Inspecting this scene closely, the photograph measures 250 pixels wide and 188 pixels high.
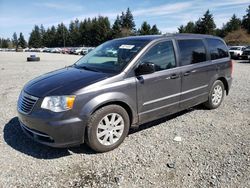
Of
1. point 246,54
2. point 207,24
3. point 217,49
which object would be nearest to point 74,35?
point 207,24

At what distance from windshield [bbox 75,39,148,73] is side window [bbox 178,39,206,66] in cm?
94

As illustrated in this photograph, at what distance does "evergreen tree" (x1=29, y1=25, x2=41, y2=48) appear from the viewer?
367 ft

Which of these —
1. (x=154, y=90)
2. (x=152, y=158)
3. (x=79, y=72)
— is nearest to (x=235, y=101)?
(x=154, y=90)

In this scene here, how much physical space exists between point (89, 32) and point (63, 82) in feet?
285

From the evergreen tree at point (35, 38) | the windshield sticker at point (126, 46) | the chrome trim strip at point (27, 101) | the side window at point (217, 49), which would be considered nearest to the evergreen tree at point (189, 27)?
the evergreen tree at point (35, 38)

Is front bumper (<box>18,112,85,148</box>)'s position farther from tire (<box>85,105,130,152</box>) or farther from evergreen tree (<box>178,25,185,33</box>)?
evergreen tree (<box>178,25,185,33</box>)

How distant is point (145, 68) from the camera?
416cm

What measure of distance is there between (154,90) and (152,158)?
1240 millimetres

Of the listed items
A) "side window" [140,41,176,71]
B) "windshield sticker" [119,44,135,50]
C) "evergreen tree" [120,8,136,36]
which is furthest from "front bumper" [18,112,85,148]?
"evergreen tree" [120,8,136,36]

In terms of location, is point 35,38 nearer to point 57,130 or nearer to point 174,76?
point 174,76

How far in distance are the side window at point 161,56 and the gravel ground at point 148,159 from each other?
1.24m

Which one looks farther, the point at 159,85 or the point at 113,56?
the point at 113,56

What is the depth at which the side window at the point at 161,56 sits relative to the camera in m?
4.48

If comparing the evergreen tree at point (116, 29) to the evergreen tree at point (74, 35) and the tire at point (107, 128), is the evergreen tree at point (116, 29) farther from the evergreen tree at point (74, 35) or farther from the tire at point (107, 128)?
the tire at point (107, 128)
